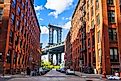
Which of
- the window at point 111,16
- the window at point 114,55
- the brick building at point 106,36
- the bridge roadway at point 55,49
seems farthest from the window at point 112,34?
the bridge roadway at point 55,49

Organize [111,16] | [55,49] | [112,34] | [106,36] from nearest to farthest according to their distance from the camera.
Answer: [106,36], [112,34], [111,16], [55,49]

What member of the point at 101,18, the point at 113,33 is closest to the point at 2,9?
the point at 101,18

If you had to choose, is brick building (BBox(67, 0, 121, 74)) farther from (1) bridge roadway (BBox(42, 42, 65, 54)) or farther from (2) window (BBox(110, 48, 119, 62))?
(1) bridge roadway (BBox(42, 42, 65, 54))

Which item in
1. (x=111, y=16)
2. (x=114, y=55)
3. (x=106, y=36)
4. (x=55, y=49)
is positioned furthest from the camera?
(x=55, y=49)

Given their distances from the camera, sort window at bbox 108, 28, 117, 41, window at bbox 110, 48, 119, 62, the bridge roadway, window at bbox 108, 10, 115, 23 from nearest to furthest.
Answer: window at bbox 110, 48, 119, 62 < window at bbox 108, 28, 117, 41 < window at bbox 108, 10, 115, 23 < the bridge roadway

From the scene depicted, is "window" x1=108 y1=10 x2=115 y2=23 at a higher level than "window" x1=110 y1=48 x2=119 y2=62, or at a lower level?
higher

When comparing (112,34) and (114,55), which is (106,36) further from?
(114,55)

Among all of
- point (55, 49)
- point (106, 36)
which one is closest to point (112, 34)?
point (106, 36)

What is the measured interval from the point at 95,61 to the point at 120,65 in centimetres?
1036

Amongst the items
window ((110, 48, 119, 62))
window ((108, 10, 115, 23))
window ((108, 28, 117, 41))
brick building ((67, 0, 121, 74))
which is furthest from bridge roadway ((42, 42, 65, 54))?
window ((110, 48, 119, 62))

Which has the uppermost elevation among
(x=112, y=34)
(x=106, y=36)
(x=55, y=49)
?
(x=55, y=49)

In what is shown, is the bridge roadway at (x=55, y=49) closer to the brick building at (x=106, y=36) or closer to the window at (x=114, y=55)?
the brick building at (x=106, y=36)

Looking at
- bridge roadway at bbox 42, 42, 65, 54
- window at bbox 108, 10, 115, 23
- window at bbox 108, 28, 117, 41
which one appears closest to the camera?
window at bbox 108, 28, 117, 41

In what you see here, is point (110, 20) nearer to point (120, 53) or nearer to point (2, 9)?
point (120, 53)
